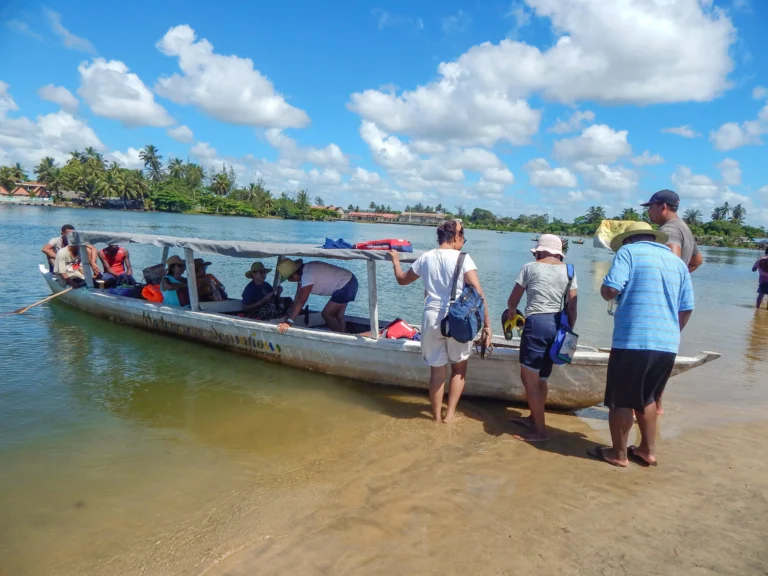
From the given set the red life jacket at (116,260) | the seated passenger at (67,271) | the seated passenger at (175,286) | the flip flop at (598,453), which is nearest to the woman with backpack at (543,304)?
the flip flop at (598,453)

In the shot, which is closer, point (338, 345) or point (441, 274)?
point (441, 274)

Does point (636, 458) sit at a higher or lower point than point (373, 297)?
lower

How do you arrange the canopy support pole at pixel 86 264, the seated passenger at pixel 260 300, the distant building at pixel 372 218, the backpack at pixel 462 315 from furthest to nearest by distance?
the distant building at pixel 372 218, the canopy support pole at pixel 86 264, the seated passenger at pixel 260 300, the backpack at pixel 462 315

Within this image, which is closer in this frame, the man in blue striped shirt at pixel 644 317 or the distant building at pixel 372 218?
the man in blue striped shirt at pixel 644 317

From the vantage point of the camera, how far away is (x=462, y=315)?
4836mm

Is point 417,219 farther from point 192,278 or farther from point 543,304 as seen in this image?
point 543,304

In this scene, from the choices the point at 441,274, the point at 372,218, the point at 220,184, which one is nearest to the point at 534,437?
the point at 441,274

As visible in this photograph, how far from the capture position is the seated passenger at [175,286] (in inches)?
349

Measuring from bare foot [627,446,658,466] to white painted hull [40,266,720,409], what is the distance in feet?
3.22

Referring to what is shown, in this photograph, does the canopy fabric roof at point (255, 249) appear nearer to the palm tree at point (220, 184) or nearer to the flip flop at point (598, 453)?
the flip flop at point (598, 453)

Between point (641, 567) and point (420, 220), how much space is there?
164 metres

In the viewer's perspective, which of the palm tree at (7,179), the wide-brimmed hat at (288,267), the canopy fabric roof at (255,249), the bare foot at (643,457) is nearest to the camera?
the bare foot at (643,457)

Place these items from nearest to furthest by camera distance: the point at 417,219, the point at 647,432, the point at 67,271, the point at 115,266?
1. the point at 647,432
2. the point at 67,271
3. the point at 115,266
4. the point at 417,219

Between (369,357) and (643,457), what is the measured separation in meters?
3.33
